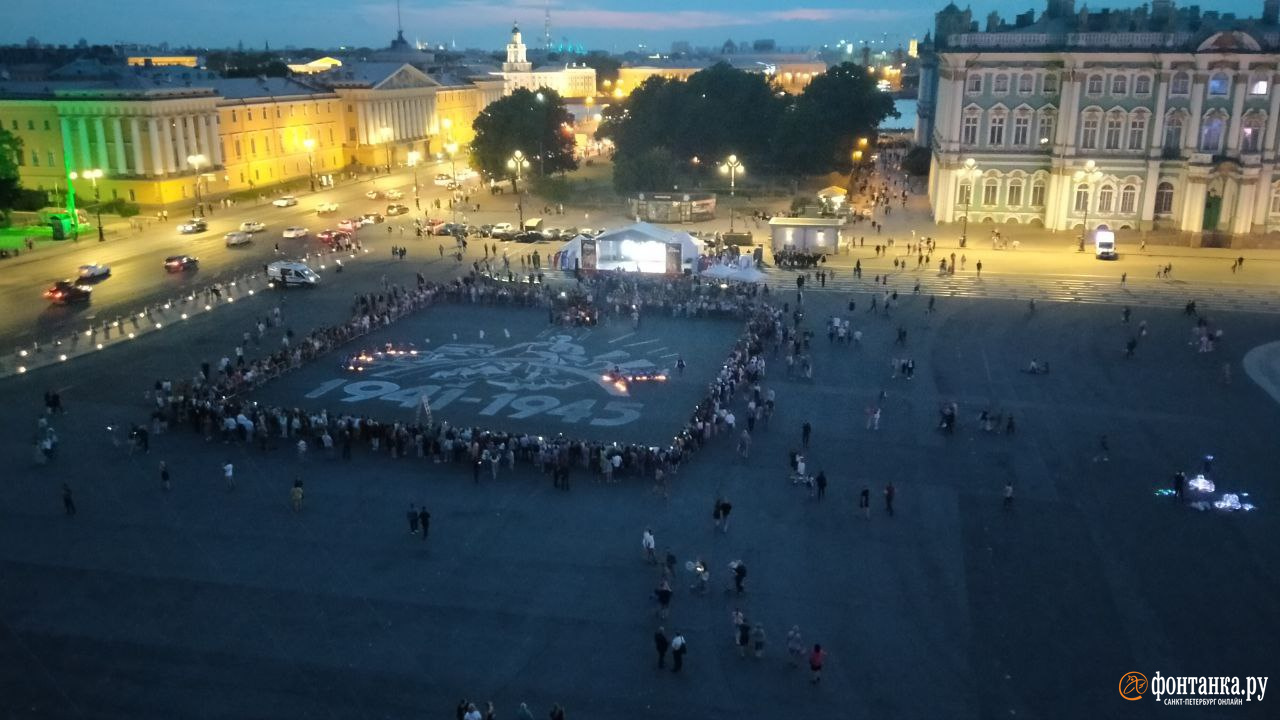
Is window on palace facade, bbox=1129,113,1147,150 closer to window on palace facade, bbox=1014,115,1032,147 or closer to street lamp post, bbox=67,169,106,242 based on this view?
window on palace facade, bbox=1014,115,1032,147

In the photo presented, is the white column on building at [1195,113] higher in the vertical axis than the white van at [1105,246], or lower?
higher

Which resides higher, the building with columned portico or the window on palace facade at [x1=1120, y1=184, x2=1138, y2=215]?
the building with columned portico

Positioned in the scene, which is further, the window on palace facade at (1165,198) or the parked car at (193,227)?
the parked car at (193,227)

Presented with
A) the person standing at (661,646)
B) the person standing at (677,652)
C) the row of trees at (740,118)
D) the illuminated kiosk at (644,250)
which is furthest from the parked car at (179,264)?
the person standing at (677,652)

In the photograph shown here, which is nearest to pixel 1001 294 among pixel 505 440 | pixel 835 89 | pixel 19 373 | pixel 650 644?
pixel 505 440

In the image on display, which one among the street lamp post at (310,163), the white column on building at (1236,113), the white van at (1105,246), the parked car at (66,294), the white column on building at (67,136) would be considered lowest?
the parked car at (66,294)

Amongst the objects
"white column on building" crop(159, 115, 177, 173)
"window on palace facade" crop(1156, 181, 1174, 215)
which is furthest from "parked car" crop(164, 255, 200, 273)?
"window on palace facade" crop(1156, 181, 1174, 215)

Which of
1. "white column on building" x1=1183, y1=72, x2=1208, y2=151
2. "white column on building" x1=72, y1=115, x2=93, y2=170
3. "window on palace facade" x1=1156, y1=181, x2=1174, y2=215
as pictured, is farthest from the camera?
"white column on building" x1=72, y1=115, x2=93, y2=170

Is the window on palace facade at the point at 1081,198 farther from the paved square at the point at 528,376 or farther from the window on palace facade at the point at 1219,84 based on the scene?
the paved square at the point at 528,376
